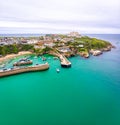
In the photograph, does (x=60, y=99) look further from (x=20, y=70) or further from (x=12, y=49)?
(x=12, y=49)

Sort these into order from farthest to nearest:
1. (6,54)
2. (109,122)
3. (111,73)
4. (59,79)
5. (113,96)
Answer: (6,54) < (111,73) < (59,79) < (113,96) < (109,122)

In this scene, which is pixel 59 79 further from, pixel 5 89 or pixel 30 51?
pixel 30 51

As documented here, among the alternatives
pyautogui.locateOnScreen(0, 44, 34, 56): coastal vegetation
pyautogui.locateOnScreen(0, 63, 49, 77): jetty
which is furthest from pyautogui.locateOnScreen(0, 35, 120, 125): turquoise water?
pyautogui.locateOnScreen(0, 44, 34, 56): coastal vegetation

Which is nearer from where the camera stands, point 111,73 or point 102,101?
point 102,101

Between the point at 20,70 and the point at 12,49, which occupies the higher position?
the point at 20,70

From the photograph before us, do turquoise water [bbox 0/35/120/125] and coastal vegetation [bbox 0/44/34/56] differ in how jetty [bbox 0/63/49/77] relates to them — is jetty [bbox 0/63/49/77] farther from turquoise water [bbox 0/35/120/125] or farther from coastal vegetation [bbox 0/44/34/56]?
coastal vegetation [bbox 0/44/34/56]

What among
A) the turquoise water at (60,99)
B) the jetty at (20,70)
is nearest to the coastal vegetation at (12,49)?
the jetty at (20,70)

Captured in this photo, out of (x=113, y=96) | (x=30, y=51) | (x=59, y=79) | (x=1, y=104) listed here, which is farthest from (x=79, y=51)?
(x=1, y=104)

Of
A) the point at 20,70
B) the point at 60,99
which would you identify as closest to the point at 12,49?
the point at 20,70
